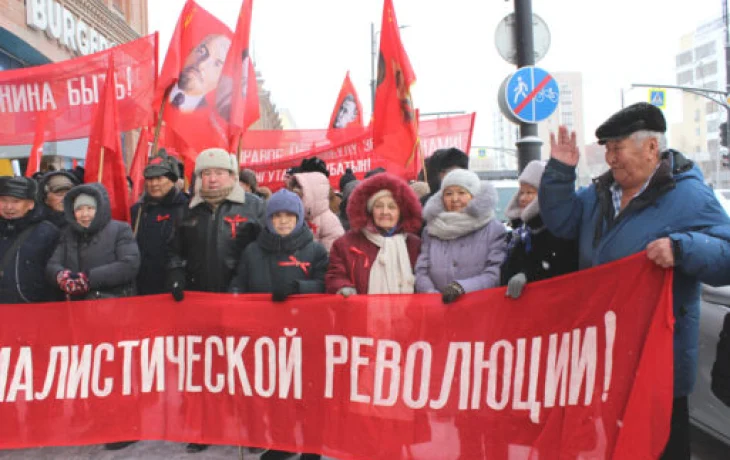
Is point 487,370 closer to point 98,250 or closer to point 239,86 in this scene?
point 98,250

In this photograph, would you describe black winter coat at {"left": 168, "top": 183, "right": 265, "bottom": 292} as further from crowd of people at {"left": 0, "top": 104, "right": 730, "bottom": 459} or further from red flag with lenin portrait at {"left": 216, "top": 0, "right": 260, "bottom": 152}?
red flag with lenin portrait at {"left": 216, "top": 0, "right": 260, "bottom": 152}

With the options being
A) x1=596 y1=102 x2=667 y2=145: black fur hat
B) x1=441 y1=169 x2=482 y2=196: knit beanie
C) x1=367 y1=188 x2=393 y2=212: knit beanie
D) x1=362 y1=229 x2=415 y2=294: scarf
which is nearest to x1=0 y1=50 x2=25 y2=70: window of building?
x1=367 y1=188 x2=393 y2=212: knit beanie

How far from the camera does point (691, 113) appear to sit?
9962 centimetres

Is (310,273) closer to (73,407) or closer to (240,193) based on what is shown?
(240,193)

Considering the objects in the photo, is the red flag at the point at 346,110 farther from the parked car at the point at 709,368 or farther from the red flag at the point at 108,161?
the parked car at the point at 709,368

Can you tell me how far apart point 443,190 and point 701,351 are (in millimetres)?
1706

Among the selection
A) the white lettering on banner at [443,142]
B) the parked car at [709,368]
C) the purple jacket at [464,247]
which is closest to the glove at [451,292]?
the purple jacket at [464,247]

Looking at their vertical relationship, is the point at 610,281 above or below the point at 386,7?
below

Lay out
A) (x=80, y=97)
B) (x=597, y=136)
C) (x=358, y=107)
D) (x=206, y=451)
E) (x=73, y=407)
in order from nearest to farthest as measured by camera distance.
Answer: (x=597, y=136), (x=73, y=407), (x=206, y=451), (x=80, y=97), (x=358, y=107)

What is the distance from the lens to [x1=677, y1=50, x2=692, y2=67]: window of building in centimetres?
9875

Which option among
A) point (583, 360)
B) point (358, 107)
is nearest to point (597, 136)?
A: point (583, 360)

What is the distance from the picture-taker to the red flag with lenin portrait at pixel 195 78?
5879 millimetres

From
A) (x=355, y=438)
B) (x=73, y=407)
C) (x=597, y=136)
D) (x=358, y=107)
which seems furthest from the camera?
(x=358, y=107)

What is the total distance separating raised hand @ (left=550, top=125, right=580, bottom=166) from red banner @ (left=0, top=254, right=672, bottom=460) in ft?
1.78
